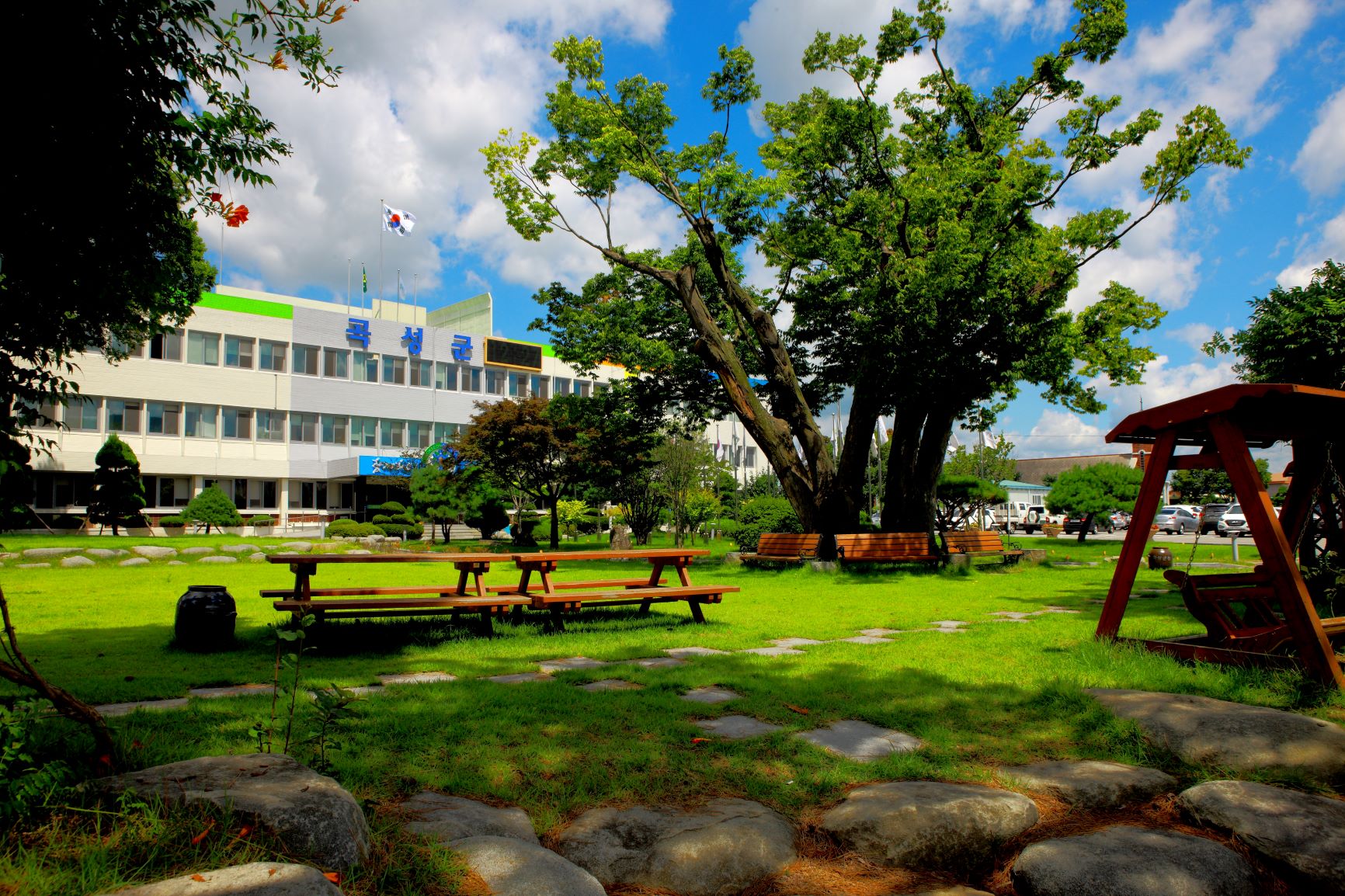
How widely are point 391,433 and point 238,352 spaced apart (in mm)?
9438

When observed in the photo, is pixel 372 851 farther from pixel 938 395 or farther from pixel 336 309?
pixel 336 309

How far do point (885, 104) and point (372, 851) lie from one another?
1798 centimetres

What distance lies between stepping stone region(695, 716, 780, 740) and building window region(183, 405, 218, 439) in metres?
45.0

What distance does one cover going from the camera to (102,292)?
11.3 ft

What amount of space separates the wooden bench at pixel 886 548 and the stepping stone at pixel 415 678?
40.3 ft

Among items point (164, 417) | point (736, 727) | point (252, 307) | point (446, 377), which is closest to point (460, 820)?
point (736, 727)

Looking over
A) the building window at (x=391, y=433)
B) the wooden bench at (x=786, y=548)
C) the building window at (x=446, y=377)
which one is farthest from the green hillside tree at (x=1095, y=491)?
the building window at (x=391, y=433)

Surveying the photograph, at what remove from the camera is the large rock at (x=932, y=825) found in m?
3.25

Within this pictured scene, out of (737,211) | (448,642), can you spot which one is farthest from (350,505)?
(448,642)

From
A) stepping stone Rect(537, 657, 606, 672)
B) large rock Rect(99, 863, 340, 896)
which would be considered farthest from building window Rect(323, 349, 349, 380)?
large rock Rect(99, 863, 340, 896)

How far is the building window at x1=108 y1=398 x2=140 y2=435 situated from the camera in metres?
40.3

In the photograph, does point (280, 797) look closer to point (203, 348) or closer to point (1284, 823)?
point (1284, 823)

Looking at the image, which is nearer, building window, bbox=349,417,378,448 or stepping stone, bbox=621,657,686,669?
stepping stone, bbox=621,657,686,669

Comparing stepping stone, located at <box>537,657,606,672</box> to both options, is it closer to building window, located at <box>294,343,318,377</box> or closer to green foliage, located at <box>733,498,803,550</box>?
green foliage, located at <box>733,498,803,550</box>
